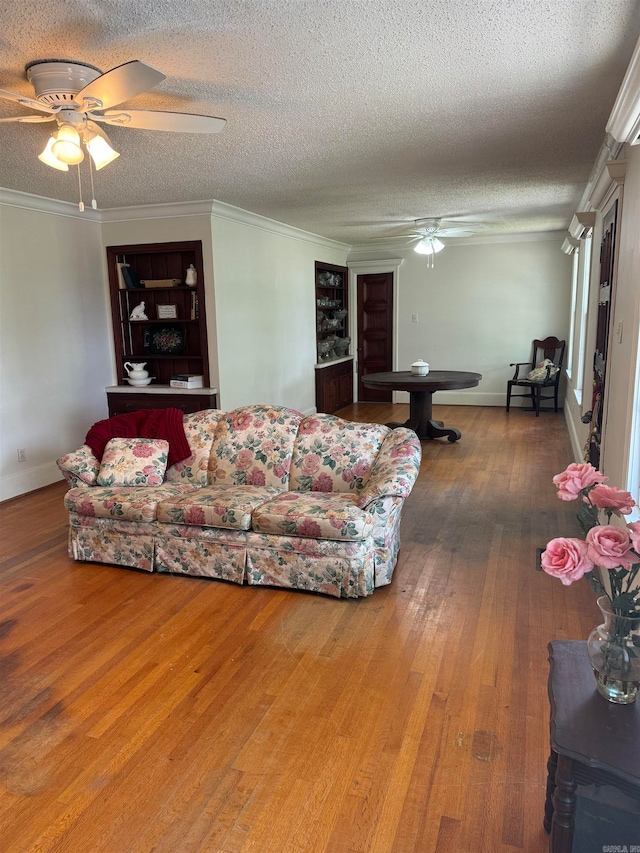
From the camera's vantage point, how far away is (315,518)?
9.93 ft

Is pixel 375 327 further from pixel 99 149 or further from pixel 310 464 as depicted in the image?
pixel 99 149

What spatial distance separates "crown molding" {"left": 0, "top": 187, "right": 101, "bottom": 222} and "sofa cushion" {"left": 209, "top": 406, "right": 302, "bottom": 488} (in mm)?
2021

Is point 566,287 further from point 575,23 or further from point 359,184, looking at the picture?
point 575,23

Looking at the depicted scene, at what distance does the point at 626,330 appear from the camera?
267cm

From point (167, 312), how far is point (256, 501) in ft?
10.1

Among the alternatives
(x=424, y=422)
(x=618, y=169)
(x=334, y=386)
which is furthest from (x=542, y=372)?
(x=618, y=169)

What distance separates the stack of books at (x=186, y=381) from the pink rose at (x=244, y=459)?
2.01 m

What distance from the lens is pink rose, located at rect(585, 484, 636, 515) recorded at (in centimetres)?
141

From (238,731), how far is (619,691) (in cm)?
130

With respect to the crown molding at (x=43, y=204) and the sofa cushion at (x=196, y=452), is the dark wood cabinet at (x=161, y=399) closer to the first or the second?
the sofa cushion at (x=196, y=452)

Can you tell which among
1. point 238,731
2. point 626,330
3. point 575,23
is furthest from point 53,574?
point 575,23

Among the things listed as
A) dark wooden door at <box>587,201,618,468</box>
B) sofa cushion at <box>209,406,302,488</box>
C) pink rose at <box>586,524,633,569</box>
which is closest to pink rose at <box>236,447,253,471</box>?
sofa cushion at <box>209,406,302,488</box>

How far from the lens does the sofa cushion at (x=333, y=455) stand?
3500 millimetres

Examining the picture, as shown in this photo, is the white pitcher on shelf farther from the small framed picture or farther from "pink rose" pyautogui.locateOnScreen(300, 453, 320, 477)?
"pink rose" pyautogui.locateOnScreen(300, 453, 320, 477)
